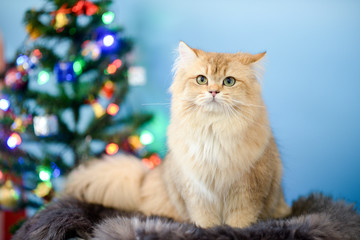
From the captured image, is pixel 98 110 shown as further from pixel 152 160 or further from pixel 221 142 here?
pixel 221 142

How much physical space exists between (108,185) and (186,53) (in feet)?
2.64

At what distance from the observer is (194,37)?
261 cm

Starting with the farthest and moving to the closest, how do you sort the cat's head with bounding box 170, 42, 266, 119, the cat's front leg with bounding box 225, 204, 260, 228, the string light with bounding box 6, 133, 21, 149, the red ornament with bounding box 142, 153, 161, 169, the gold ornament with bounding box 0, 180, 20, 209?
the red ornament with bounding box 142, 153, 161, 169 → the gold ornament with bounding box 0, 180, 20, 209 → the string light with bounding box 6, 133, 21, 149 → the cat's front leg with bounding box 225, 204, 260, 228 → the cat's head with bounding box 170, 42, 266, 119

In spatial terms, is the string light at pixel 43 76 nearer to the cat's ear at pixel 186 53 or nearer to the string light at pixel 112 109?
the string light at pixel 112 109

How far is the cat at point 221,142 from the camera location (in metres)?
1.38

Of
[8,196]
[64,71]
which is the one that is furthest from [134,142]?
[8,196]

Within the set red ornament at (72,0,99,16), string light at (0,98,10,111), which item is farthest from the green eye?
string light at (0,98,10,111)

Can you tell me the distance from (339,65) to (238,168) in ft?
3.80

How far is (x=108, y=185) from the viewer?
5.93ft

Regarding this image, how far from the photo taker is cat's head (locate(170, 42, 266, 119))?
4.41 ft

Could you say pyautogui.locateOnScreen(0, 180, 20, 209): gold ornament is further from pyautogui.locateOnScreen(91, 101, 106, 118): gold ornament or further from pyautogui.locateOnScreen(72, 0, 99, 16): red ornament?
pyautogui.locateOnScreen(72, 0, 99, 16): red ornament

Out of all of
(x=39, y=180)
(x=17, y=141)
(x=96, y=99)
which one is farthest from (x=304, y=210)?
(x=17, y=141)

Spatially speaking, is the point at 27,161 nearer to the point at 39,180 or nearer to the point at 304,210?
the point at 39,180

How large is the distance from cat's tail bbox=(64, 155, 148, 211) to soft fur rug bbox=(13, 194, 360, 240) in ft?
0.38
